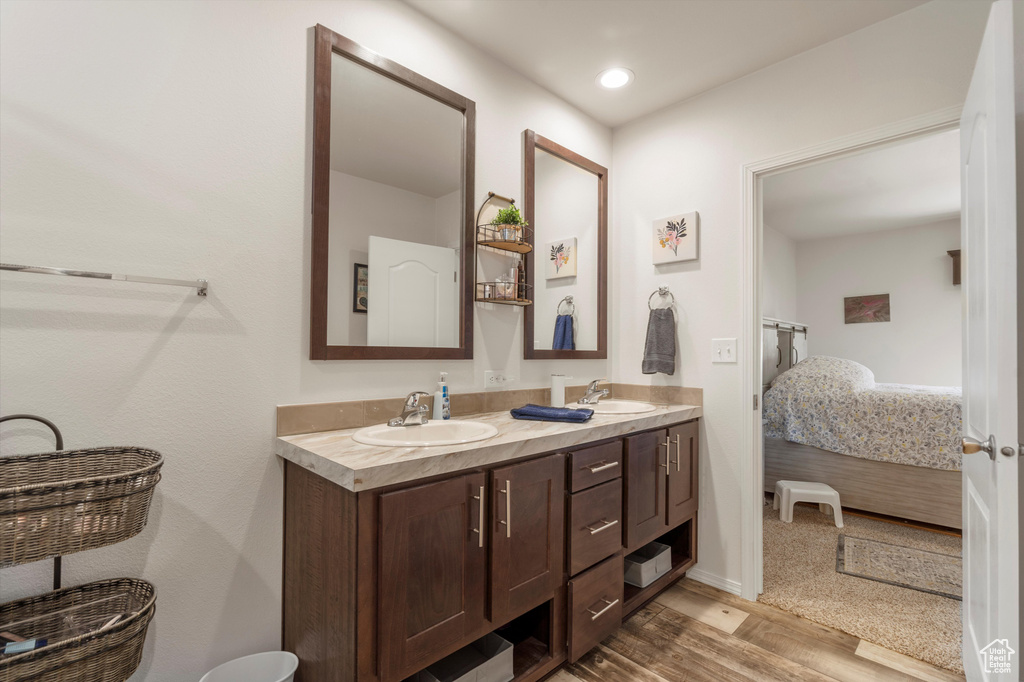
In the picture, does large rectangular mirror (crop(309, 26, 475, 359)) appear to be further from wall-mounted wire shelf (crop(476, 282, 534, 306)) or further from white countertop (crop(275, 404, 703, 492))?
white countertop (crop(275, 404, 703, 492))

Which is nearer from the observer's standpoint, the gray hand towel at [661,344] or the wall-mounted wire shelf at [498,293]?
the wall-mounted wire shelf at [498,293]

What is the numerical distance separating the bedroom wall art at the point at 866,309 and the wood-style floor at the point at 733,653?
4598 millimetres

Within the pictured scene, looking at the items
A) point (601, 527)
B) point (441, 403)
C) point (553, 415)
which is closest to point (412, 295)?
point (441, 403)

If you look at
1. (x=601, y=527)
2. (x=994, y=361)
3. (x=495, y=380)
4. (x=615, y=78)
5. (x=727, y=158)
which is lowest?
(x=601, y=527)

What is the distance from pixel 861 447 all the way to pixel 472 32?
3.57m

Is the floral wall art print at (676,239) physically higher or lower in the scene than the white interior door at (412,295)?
higher

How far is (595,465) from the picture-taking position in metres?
1.77

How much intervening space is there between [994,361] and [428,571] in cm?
151

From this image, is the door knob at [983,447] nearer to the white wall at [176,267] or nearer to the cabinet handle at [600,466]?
the cabinet handle at [600,466]

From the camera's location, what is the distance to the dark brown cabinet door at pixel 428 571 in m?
1.18

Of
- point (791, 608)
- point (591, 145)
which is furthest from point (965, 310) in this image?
point (591, 145)

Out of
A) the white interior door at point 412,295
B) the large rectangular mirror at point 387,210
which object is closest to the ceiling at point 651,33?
the large rectangular mirror at point 387,210

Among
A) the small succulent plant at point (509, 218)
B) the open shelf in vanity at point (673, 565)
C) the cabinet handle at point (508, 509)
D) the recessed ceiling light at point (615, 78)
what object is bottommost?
the open shelf in vanity at point (673, 565)

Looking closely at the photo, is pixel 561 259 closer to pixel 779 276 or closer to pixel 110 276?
pixel 110 276
